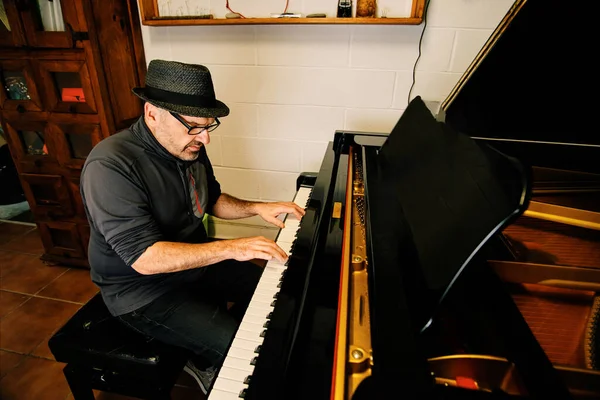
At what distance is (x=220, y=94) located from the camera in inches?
89.5

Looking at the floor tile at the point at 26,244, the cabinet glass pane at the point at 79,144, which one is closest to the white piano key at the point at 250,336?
the cabinet glass pane at the point at 79,144

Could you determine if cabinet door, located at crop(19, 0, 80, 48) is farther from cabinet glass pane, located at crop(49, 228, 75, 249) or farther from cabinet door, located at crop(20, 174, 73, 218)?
cabinet glass pane, located at crop(49, 228, 75, 249)

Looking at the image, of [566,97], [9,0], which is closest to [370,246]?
[566,97]

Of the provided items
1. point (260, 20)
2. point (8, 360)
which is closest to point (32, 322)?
point (8, 360)

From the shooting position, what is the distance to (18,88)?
1943 mm

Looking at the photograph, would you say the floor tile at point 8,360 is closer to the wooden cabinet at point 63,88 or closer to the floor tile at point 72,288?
the floor tile at point 72,288

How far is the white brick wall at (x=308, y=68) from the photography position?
1.91 metres

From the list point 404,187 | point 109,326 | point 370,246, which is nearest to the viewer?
point 370,246

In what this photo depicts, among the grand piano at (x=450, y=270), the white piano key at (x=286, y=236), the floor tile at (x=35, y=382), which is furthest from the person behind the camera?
the floor tile at (x=35, y=382)

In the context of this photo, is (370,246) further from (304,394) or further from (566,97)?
(566,97)

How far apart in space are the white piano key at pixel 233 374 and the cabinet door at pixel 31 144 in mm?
1862

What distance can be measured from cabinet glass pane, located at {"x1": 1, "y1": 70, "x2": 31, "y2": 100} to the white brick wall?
2.41 ft

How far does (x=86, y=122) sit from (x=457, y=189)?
1.98 meters

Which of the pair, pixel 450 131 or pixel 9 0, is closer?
pixel 450 131
